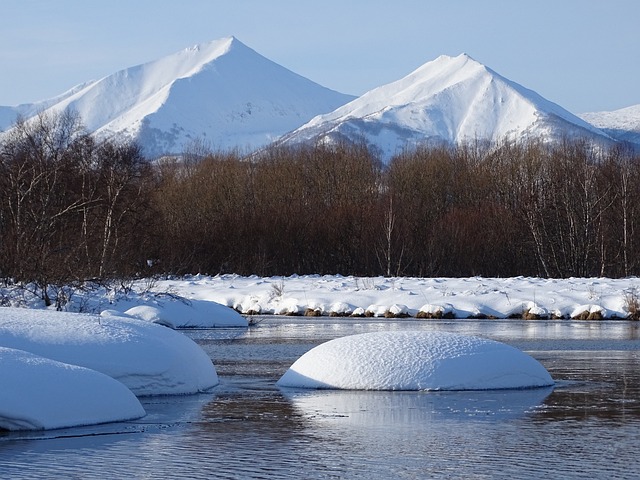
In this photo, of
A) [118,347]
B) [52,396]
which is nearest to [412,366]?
[118,347]

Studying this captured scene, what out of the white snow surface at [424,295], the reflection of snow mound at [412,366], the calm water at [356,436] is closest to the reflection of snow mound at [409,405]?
the calm water at [356,436]

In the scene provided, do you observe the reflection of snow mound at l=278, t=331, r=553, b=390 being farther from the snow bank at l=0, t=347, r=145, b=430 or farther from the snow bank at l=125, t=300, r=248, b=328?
the snow bank at l=125, t=300, r=248, b=328

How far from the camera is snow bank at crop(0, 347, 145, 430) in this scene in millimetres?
10734

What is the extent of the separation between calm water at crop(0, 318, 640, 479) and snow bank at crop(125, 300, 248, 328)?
1096 centimetres

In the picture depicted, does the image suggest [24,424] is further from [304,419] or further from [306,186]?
[306,186]

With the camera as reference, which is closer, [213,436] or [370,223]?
[213,436]

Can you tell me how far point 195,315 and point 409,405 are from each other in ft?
51.1

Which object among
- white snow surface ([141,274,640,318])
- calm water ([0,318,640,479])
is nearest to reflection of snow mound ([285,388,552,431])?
calm water ([0,318,640,479])

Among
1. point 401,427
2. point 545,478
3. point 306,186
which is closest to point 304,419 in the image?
point 401,427

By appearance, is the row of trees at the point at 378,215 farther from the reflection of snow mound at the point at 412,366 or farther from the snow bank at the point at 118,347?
the reflection of snow mound at the point at 412,366

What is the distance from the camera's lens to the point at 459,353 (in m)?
14.6

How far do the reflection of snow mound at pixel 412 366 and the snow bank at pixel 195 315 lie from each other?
1238cm

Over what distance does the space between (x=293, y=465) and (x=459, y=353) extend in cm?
569

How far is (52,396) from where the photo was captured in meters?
11.0
